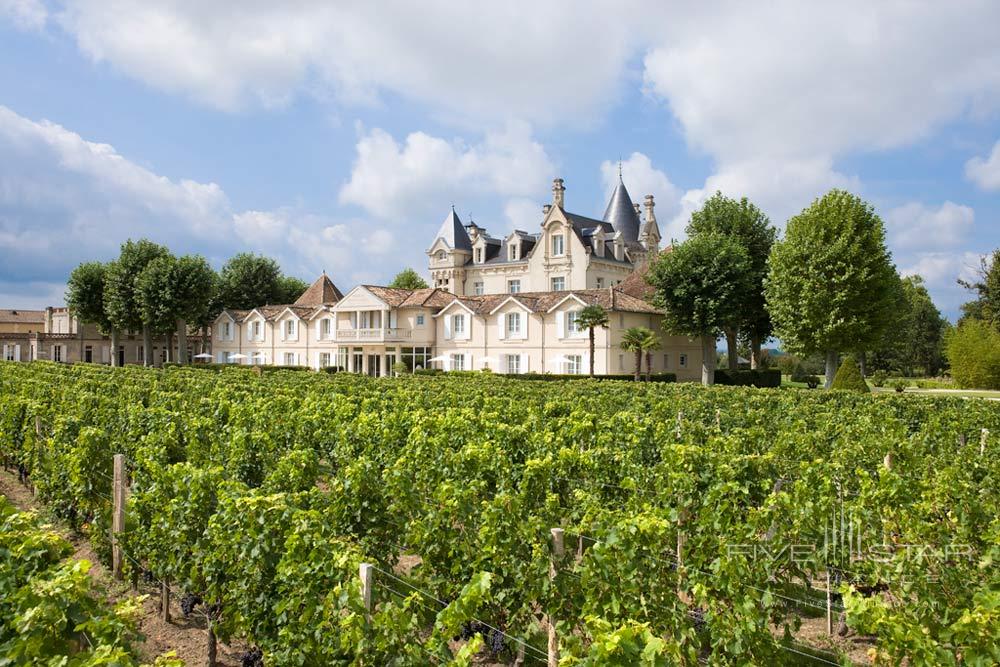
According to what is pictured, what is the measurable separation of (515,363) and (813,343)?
1851 cm

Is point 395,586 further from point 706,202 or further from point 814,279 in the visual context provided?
point 706,202

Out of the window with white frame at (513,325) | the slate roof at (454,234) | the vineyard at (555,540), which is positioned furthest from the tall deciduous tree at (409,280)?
the vineyard at (555,540)

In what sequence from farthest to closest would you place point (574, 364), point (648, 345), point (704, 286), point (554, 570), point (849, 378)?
point (574, 364) → point (704, 286) → point (648, 345) → point (849, 378) → point (554, 570)

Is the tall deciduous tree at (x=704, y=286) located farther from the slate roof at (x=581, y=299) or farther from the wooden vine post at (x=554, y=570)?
the wooden vine post at (x=554, y=570)

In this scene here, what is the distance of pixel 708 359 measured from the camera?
142ft

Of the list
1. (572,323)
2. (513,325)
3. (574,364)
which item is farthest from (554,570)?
(513,325)

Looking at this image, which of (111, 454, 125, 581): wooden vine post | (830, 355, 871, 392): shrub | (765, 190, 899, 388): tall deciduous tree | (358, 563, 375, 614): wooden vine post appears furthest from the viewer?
(765, 190, 899, 388): tall deciduous tree

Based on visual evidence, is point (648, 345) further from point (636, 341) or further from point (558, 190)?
point (558, 190)

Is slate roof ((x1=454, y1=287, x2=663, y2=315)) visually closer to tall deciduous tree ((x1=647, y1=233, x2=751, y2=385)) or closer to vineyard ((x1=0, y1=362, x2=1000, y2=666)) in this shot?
tall deciduous tree ((x1=647, y1=233, x2=751, y2=385))

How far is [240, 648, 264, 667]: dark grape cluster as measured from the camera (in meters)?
6.64

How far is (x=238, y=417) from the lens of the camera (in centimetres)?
1497

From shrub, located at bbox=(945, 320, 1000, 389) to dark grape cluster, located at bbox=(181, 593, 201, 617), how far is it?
2210 inches

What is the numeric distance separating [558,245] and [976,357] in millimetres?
33622

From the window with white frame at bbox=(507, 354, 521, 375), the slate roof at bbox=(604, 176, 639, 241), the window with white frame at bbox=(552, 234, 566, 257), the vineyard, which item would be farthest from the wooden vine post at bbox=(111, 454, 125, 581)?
the slate roof at bbox=(604, 176, 639, 241)
